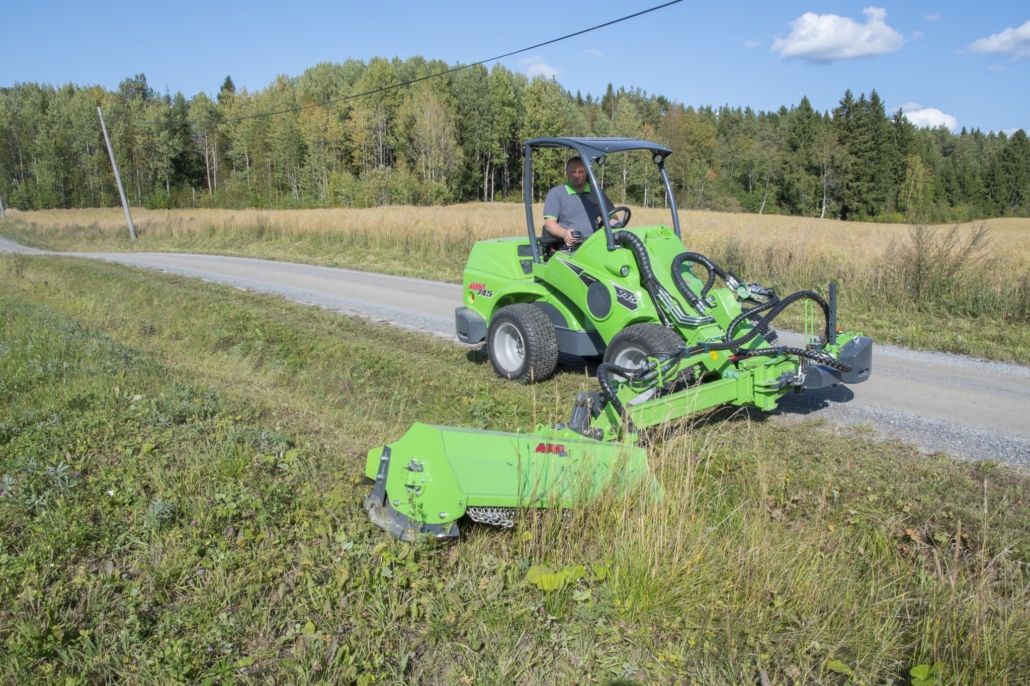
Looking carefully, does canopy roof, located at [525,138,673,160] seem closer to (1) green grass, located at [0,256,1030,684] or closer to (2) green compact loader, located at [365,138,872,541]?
(2) green compact loader, located at [365,138,872,541]

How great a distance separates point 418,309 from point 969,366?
760 centimetres

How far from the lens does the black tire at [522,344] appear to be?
270 inches

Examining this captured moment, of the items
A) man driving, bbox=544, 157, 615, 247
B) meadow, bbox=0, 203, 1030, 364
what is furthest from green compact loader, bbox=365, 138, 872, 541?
meadow, bbox=0, 203, 1030, 364

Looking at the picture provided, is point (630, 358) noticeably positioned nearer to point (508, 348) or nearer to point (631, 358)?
point (631, 358)

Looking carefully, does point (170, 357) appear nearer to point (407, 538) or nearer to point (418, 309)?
point (418, 309)

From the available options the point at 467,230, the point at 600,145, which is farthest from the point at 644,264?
the point at 467,230

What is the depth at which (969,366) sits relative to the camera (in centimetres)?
764

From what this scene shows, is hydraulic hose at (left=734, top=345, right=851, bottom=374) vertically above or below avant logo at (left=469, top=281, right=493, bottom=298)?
below

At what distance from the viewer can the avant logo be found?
780 cm

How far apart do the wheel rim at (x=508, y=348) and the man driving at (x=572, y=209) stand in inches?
41.8

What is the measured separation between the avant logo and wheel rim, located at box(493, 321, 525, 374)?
59cm

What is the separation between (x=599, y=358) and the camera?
7.72 meters

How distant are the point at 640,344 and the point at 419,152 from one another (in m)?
63.2

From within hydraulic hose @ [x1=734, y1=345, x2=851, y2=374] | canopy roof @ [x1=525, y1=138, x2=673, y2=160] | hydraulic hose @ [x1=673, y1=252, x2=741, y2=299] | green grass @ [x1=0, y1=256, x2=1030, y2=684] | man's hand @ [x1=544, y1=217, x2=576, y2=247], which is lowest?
green grass @ [x1=0, y1=256, x2=1030, y2=684]
